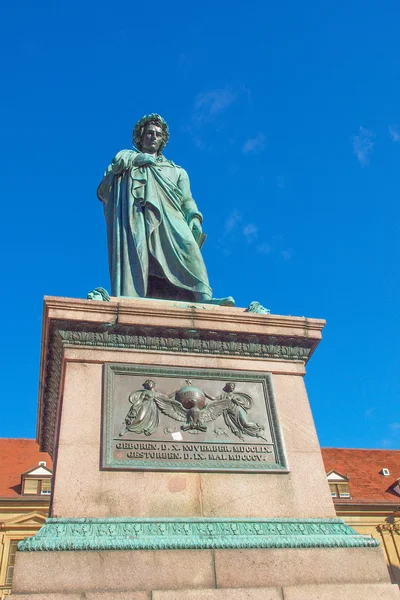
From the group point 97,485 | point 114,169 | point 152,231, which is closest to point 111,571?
point 97,485

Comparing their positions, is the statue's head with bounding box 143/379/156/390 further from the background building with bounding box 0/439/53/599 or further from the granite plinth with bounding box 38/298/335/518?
the background building with bounding box 0/439/53/599

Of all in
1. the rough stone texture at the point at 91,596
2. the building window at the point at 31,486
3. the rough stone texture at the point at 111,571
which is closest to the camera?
the rough stone texture at the point at 91,596

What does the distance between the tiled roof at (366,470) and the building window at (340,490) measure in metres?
0.45

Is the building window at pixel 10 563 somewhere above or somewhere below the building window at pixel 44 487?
below

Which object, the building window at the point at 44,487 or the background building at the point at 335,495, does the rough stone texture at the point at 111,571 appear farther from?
the building window at the point at 44,487

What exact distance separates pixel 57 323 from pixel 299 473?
9.27 feet

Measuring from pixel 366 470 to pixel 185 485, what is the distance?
3551 centimetres

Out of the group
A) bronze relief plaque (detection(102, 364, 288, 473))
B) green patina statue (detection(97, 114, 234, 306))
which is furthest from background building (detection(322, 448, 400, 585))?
bronze relief plaque (detection(102, 364, 288, 473))

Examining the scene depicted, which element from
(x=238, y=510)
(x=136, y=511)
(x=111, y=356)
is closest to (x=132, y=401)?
(x=111, y=356)

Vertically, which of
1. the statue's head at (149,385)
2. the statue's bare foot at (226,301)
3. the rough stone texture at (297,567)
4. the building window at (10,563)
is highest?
the building window at (10,563)

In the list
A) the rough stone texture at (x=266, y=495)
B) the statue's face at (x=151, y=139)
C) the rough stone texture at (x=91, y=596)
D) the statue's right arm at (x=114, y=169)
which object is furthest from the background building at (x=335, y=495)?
the rough stone texture at (x=91, y=596)

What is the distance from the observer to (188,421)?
5.68 m

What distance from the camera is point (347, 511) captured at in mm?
31844

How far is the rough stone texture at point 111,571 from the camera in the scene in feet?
14.4
